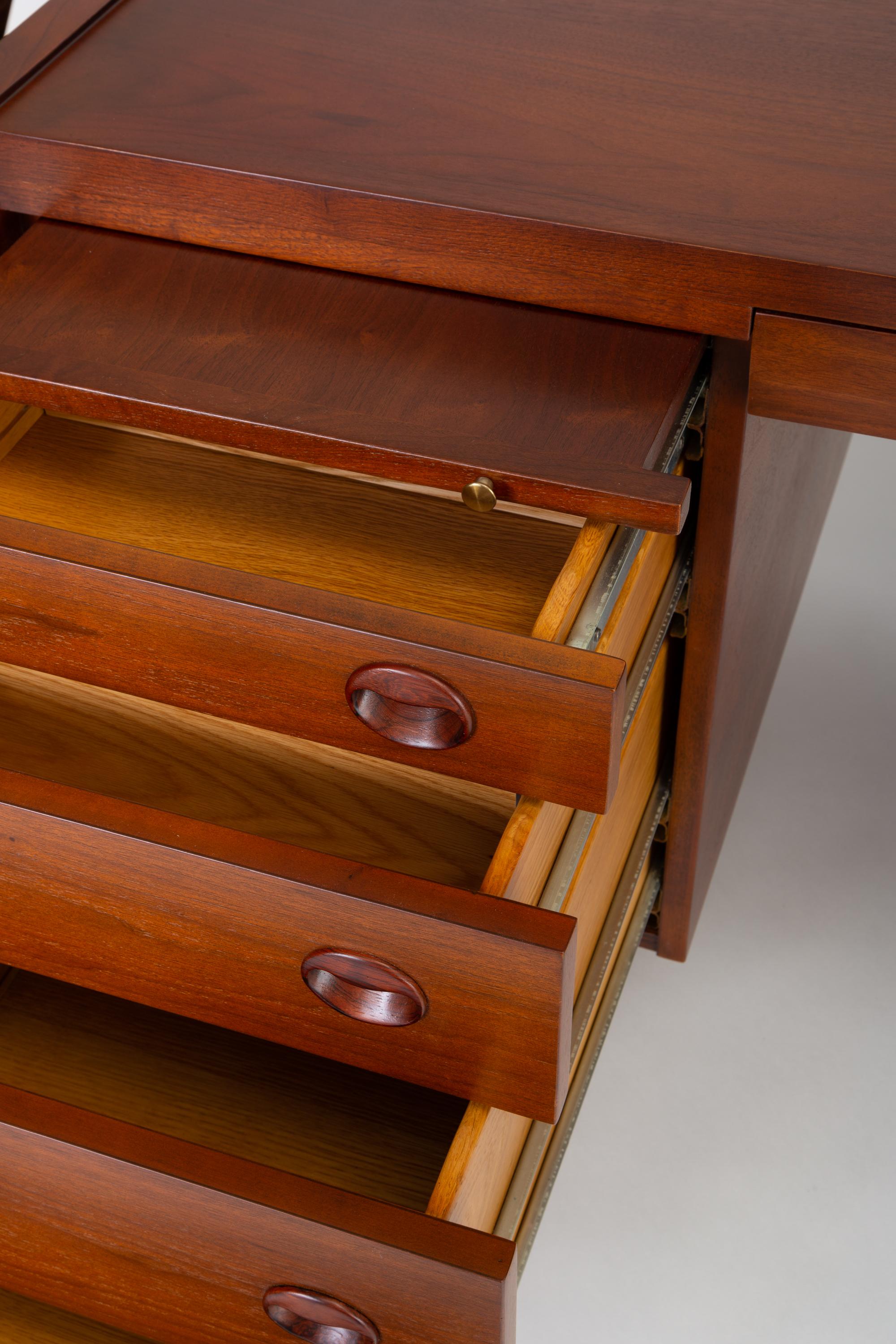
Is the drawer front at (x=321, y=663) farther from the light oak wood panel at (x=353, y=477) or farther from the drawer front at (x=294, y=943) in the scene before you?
the light oak wood panel at (x=353, y=477)

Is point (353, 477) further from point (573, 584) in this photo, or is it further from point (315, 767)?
point (573, 584)

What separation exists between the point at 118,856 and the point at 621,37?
559 millimetres

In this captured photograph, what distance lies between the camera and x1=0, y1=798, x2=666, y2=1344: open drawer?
0.62 metres

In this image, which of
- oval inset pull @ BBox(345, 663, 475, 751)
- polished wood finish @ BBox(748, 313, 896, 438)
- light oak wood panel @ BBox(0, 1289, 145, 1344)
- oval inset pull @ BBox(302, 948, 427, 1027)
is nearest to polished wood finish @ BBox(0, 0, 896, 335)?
polished wood finish @ BBox(748, 313, 896, 438)

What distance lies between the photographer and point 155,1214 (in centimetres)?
66

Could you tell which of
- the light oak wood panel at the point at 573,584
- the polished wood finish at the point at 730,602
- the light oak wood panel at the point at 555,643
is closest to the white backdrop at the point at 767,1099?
the polished wood finish at the point at 730,602

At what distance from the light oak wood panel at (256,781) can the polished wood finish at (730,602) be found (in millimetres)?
178

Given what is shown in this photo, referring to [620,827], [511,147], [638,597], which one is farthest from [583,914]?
[511,147]

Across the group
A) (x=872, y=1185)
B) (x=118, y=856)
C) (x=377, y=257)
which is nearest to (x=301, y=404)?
(x=377, y=257)

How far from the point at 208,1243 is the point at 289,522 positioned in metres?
0.40

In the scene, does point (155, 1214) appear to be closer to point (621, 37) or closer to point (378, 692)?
point (378, 692)

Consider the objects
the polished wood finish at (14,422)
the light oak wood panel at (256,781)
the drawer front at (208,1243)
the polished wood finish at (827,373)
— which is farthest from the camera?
the polished wood finish at (14,422)

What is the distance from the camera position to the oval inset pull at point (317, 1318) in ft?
2.12

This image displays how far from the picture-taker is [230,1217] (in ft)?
2.10
